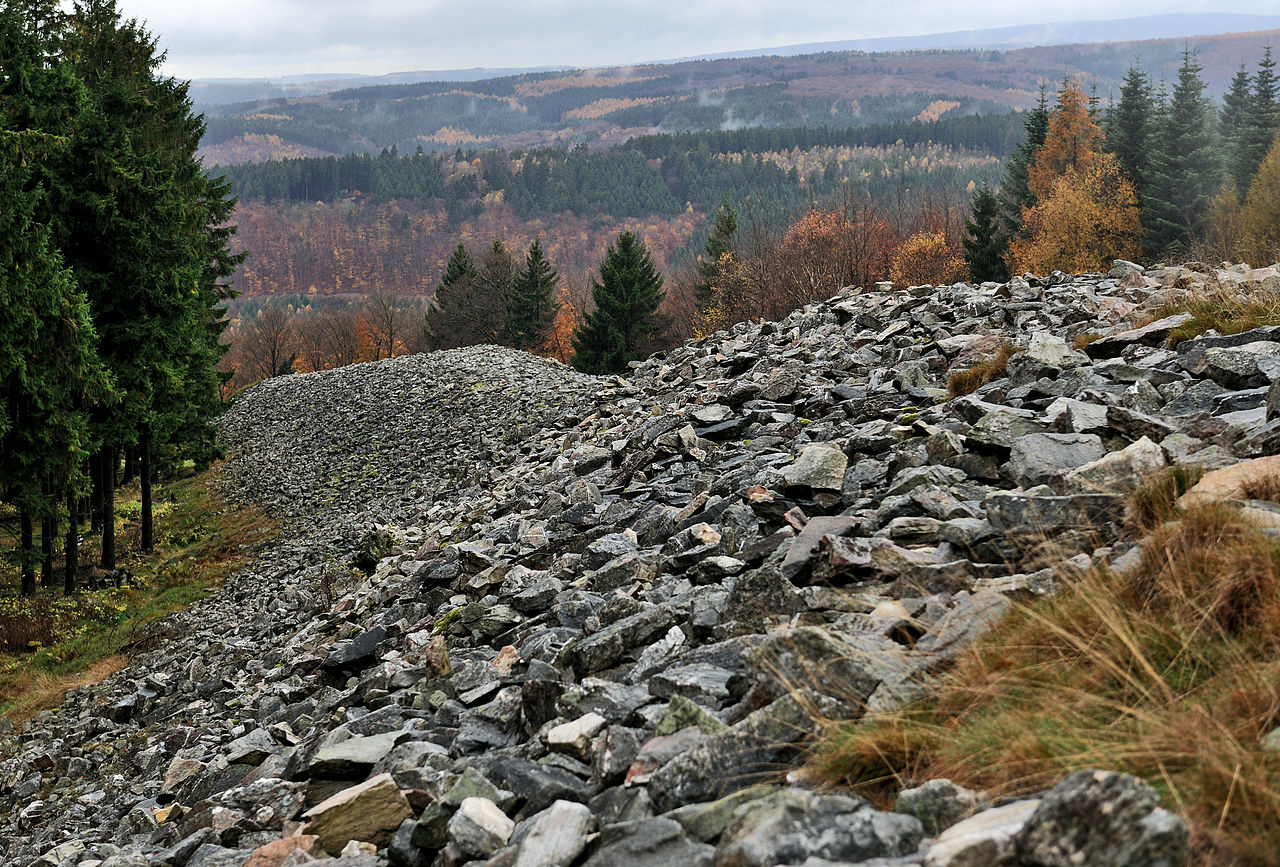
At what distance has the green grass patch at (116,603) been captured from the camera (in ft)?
47.1

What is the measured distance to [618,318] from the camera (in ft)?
159

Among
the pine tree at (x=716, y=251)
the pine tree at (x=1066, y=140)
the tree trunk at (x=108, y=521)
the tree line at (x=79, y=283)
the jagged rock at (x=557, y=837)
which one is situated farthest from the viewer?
the pine tree at (x=716, y=251)

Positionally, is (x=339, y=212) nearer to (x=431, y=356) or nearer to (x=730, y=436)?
(x=431, y=356)

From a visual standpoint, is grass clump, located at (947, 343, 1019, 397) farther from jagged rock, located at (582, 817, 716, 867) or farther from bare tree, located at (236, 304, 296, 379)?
bare tree, located at (236, 304, 296, 379)

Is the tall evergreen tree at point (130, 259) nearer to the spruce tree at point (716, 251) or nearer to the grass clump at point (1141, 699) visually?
the grass clump at point (1141, 699)

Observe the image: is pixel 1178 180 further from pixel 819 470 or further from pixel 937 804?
pixel 937 804

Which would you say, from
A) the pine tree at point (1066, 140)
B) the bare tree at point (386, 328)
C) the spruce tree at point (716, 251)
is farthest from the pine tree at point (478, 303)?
the pine tree at point (1066, 140)

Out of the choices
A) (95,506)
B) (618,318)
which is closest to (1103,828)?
(95,506)

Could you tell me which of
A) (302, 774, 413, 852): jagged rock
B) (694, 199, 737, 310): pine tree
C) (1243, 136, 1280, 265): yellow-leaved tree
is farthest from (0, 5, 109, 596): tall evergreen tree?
(1243, 136, 1280, 265): yellow-leaved tree

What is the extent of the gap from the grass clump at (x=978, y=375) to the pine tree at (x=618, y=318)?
3860cm

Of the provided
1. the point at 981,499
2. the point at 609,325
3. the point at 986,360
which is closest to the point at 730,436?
the point at 986,360

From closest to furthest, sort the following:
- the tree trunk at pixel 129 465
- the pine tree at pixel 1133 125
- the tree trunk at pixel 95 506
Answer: the tree trunk at pixel 95 506 < the tree trunk at pixel 129 465 < the pine tree at pixel 1133 125

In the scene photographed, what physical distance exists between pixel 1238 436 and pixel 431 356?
32823mm

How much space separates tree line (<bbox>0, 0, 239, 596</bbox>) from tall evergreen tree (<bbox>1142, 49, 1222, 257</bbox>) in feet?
152
